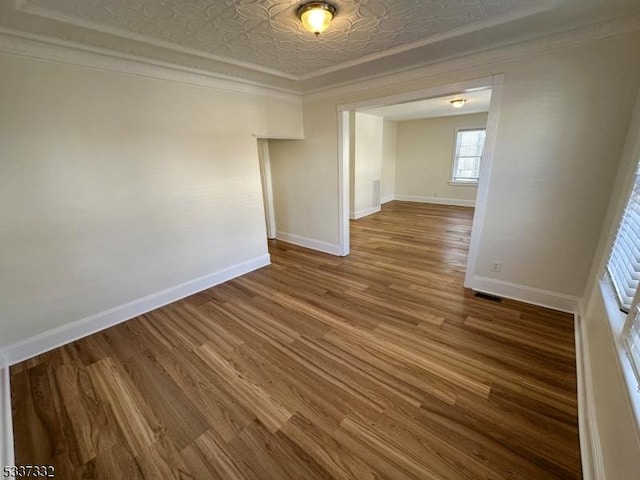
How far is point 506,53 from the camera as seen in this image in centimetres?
245

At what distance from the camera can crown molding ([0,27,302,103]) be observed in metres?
1.96

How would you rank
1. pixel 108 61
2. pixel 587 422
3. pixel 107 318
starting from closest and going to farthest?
pixel 587 422
pixel 108 61
pixel 107 318

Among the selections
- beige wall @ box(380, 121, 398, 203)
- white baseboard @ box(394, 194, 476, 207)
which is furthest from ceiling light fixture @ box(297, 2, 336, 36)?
white baseboard @ box(394, 194, 476, 207)

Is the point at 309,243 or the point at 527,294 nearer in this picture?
the point at 527,294

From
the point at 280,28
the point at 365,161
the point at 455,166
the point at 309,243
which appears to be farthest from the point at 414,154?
the point at 280,28

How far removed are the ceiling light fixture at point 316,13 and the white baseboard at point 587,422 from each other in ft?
9.35

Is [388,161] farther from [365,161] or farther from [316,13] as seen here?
[316,13]

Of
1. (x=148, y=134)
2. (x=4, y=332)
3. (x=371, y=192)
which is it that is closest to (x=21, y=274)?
(x=4, y=332)

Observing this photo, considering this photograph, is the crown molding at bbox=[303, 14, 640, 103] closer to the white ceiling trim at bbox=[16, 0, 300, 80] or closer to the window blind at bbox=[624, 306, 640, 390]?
the white ceiling trim at bbox=[16, 0, 300, 80]

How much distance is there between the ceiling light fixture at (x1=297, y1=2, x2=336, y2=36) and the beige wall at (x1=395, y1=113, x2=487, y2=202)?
7004mm

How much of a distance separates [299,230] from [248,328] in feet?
8.22

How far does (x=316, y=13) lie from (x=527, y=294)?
322cm

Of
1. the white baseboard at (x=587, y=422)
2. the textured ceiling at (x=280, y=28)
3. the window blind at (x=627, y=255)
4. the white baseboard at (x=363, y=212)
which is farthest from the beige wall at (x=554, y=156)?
the white baseboard at (x=363, y=212)

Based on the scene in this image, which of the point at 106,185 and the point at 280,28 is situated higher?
the point at 280,28
